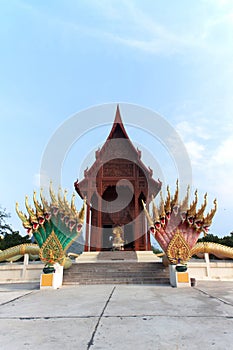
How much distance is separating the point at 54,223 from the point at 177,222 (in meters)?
4.31

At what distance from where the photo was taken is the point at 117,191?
57.3ft

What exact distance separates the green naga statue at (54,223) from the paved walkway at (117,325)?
10.8 feet

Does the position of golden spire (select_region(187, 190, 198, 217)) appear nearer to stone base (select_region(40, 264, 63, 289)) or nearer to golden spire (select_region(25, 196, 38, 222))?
stone base (select_region(40, 264, 63, 289))

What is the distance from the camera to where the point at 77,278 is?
841 centimetres

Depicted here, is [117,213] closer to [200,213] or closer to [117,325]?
[200,213]

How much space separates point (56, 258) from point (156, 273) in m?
3.76

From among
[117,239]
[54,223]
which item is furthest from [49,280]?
[117,239]

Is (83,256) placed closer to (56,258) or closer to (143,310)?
(56,258)

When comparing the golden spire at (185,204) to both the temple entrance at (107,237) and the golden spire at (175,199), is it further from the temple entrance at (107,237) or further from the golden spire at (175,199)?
the temple entrance at (107,237)

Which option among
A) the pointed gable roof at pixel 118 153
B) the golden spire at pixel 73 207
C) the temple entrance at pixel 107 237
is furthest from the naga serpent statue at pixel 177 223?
the temple entrance at pixel 107 237

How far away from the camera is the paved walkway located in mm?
2396

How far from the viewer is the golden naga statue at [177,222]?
778cm

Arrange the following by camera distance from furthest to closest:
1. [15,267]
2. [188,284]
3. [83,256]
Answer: [83,256] < [15,267] < [188,284]

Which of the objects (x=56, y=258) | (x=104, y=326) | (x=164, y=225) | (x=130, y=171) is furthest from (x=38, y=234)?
(x=130, y=171)
